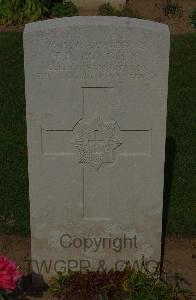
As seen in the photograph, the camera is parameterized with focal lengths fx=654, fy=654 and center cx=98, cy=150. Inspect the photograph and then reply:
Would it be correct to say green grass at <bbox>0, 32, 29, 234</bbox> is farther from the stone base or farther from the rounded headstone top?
the rounded headstone top

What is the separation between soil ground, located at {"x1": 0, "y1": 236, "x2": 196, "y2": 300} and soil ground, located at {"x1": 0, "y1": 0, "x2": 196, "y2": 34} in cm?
567

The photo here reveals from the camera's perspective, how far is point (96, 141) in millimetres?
4785

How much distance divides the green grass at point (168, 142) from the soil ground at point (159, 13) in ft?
2.81

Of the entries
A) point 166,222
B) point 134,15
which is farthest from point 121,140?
point 134,15

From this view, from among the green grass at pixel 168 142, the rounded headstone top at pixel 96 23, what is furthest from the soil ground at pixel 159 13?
the rounded headstone top at pixel 96 23

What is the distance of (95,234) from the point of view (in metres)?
5.07

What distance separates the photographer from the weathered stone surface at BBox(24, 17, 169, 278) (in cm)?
446

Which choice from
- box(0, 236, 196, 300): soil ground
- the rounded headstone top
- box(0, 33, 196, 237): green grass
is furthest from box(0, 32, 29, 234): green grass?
the rounded headstone top

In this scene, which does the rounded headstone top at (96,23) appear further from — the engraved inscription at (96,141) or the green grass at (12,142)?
the green grass at (12,142)

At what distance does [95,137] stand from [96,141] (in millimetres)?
34

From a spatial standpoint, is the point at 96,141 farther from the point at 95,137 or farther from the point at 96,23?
the point at 96,23

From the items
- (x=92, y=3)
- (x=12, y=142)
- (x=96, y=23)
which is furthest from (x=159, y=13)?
(x=96, y=23)

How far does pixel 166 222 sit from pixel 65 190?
1622 millimetres

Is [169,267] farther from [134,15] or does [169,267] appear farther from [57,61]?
[134,15]
